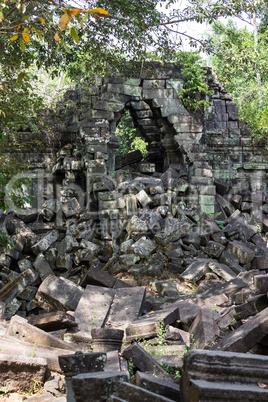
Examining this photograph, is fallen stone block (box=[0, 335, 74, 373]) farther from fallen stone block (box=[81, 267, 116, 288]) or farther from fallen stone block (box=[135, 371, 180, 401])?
fallen stone block (box=[81, 267, 116, 288])

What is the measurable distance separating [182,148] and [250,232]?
2922 mm

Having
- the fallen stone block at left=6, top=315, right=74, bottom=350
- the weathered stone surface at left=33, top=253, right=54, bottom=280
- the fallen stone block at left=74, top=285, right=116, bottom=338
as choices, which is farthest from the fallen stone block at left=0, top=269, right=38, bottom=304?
the fallen stone block at left=6, top=315, right=74, bottom=350

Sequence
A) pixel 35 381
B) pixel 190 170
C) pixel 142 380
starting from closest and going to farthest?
pixel 142 380, pixel 35 381, pixel 190 170

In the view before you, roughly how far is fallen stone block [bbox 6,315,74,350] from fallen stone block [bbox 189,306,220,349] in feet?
4.27

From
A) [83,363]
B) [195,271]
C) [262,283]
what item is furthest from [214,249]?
[83,363]

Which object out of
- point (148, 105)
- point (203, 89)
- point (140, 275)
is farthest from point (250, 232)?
point (148, 105)

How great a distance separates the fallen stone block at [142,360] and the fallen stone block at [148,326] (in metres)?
0.79

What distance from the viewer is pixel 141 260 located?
26.6 ft

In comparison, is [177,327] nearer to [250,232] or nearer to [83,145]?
[250,232]

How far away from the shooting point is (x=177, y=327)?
5.15 metres

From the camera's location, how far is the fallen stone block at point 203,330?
418cm

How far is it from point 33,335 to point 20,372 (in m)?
0.86

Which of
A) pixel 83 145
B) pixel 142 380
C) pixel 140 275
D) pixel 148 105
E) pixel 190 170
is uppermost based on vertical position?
pixel 148 105

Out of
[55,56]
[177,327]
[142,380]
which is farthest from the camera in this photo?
[55,56]
